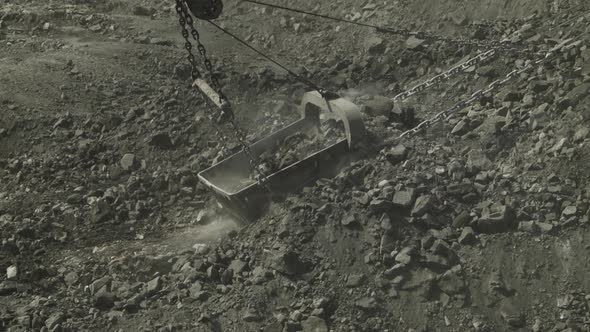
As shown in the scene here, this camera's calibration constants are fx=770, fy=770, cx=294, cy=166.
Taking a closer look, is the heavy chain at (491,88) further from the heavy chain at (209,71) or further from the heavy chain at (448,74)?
the heavy chain at (209,71)

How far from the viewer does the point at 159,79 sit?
37.4 feet

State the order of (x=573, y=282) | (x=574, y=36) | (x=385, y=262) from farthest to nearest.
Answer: (x=574, y=36) → (x=385, y=262) → (x=573, y=282)

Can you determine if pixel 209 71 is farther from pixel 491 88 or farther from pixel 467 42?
pixel 467 42

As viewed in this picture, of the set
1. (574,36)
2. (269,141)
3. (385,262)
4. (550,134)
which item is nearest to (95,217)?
(269,141)

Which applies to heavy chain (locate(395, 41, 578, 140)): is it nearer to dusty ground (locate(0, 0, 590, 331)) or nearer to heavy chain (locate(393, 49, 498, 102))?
dusty ground (locate(0, 0, 590, 331))

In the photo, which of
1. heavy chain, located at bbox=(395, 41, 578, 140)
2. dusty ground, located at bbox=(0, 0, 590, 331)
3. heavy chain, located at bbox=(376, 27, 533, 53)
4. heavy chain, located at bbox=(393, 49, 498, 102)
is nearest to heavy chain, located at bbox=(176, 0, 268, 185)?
dusty ground, located at bbox=(0, 0, 590, 331)

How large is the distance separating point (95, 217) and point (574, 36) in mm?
5844

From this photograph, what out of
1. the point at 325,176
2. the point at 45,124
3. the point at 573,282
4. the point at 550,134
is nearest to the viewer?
the point at 573,282

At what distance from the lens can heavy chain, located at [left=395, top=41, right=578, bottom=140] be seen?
27.9ft

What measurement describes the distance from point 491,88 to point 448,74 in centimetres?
80

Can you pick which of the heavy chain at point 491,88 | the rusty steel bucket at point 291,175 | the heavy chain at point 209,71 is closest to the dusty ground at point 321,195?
the heavy chain at point 491,88

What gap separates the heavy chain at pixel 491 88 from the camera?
850cm

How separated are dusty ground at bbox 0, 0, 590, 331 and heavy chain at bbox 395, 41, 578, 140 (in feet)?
0.27

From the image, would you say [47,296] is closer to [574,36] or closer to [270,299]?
[270,299]
